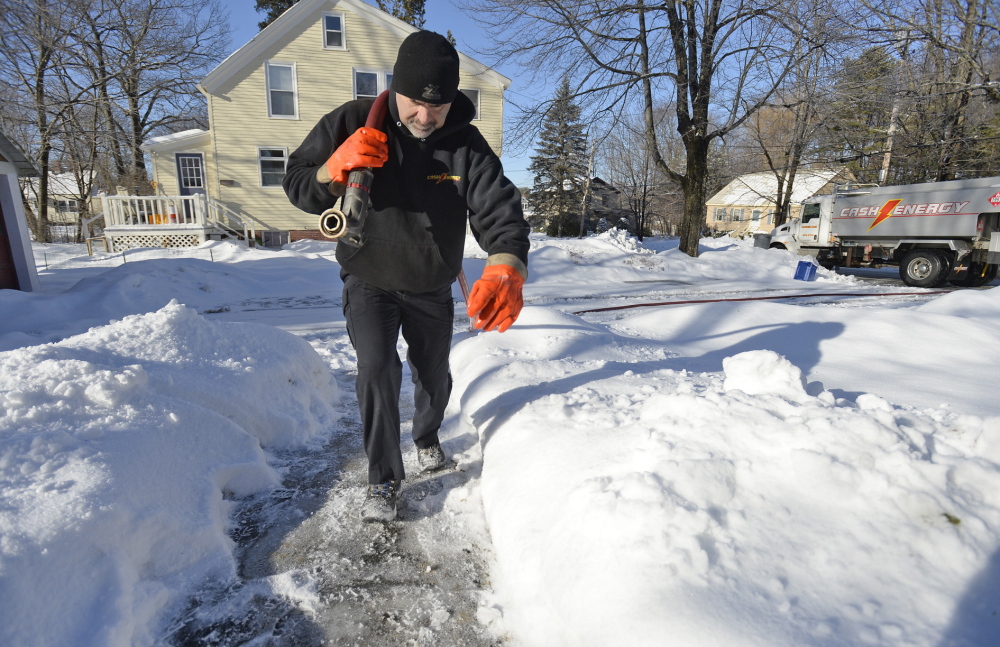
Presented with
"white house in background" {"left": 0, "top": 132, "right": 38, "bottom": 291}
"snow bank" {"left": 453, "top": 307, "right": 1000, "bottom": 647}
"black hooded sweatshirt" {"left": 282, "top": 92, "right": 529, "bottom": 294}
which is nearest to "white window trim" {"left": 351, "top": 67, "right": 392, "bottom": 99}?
"white house in background" {"left": 0, "top": 132, "right": 38, "bottom": 291}

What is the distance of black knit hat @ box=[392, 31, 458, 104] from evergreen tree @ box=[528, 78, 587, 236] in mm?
31119

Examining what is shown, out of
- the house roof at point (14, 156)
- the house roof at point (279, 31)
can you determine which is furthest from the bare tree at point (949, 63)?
the house roof at point (14, 156)

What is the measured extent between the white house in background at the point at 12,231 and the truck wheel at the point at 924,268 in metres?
17.3

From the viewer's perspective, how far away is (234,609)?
1.72 m

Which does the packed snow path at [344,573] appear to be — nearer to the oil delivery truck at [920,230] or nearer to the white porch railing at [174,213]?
the oil delivery truck at [920,230]

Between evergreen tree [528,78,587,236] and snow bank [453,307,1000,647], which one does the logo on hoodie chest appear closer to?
snow bank [453,307,1000,647]

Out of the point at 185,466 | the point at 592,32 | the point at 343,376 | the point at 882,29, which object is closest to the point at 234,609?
the point at 185,466

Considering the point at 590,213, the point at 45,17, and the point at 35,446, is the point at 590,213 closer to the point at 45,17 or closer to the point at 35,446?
the point at 45,17

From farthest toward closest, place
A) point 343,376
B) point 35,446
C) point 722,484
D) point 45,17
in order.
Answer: point 45,17
point 343,376
point 35,446
point 722,484

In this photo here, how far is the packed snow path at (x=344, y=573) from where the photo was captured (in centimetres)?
164

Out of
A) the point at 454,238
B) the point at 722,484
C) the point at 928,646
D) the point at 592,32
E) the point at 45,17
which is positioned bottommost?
the point at 928,646

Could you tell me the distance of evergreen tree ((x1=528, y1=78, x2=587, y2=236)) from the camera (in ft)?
109

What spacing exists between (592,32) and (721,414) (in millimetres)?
13067

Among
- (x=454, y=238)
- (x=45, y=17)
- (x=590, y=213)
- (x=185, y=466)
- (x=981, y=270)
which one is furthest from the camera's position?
(x=590, y=213)
